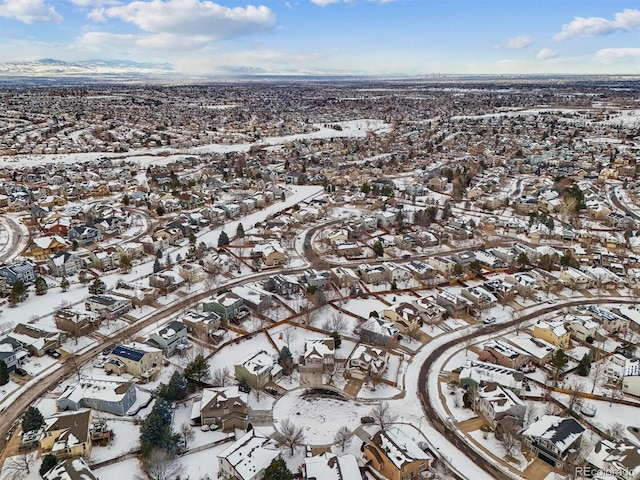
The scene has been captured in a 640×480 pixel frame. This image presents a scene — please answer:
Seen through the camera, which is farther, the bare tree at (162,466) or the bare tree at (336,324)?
the bare tree at (336,324)

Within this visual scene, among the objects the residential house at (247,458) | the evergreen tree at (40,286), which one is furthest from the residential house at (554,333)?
the evergreen tree at (40,286)

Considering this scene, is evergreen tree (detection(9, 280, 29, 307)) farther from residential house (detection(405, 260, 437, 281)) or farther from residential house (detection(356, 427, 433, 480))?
residential house (detection(405, 260, 437, 281))

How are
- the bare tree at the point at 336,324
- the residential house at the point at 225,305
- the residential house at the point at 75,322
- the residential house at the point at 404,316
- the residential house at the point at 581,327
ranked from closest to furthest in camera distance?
1. the residential house at the point at 581,327
2. the residential house at the point at 75,322
3. the residential house at the point at 404,316
4. the bare tree at the point at 336,324
5. the residential house at the point at 225,305

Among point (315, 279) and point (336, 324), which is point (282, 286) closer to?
point (315, 279)

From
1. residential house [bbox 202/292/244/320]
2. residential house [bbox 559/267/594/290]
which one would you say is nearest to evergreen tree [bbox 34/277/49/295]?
residential house [bbox 202/292/244/320]

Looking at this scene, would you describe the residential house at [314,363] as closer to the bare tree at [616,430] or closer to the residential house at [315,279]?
the residential house at [315,279]

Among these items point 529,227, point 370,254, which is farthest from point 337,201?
point 529,227
